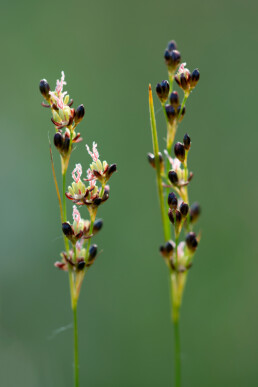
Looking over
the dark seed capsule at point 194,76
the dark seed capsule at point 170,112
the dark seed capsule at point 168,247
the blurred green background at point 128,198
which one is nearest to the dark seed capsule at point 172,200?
the dark seed capsule at point 168,247

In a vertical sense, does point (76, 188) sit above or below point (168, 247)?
above

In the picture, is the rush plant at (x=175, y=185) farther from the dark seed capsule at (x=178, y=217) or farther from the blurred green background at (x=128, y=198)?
the blurred green background at (x=128, y=198)

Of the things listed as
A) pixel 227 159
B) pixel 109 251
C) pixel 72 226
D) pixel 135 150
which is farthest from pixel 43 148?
pixel 72 226

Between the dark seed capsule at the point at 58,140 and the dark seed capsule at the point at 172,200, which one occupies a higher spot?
the dark seed capsule at the point at 58,140

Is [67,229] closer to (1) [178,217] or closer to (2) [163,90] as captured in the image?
(1) [178,217]

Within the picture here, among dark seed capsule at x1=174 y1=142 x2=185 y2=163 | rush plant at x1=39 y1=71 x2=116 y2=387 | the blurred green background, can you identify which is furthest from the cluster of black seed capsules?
the blurred green background

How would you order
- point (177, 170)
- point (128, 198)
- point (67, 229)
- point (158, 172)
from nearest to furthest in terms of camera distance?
1. point (67, 229)
2. point (158, 172)
3. point (177, 170)
4. point (128, 198)

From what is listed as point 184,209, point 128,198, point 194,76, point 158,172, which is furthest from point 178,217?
point 128,198
